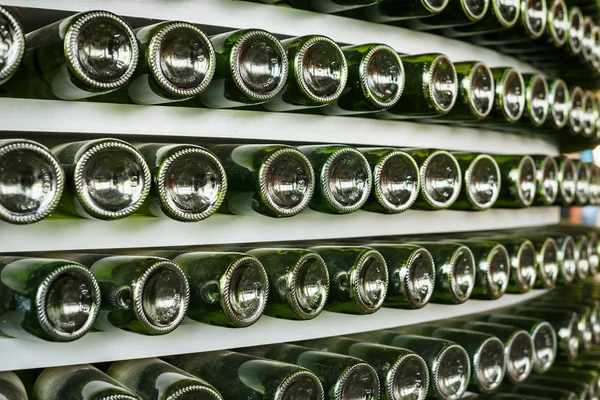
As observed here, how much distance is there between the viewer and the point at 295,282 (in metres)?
0.89

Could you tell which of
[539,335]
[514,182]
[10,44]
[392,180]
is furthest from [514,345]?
[10,44]

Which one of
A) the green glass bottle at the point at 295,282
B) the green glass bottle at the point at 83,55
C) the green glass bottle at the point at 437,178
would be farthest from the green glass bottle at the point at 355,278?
the green glass bottle at the point at 83,55

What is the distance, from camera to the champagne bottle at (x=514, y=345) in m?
1.22

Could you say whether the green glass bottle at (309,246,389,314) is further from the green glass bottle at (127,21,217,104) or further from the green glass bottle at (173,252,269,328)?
the green glass bottle at (127,21,217,104)

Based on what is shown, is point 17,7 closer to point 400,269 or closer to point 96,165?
point 96,165

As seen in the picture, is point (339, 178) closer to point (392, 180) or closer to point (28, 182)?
point (392, 180)

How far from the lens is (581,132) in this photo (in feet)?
4.76

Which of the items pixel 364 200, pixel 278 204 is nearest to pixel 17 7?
pixel 278 204

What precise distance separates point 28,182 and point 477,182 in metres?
0.72

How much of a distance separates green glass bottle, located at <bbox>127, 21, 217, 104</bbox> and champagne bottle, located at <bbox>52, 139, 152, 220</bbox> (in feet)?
0.30

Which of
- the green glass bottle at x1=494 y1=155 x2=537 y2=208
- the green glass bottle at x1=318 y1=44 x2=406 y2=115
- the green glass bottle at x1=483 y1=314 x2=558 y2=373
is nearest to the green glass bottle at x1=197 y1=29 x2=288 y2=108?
the green glass bottle at x1=318 y1=44 x2=406 y2=115

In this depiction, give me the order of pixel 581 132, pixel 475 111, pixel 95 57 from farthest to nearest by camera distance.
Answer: pixel 581 132
pixel 475 111
pixel 95 57

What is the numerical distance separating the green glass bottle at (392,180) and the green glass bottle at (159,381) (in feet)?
1.14

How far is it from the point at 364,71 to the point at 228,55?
21 centimetres
